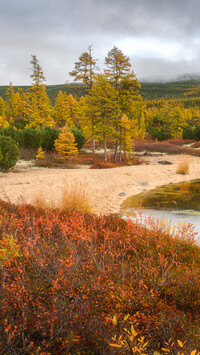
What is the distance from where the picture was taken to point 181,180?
16.1 metres

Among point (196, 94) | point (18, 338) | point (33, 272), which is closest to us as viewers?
point (18, 338)

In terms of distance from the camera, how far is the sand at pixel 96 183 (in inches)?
366

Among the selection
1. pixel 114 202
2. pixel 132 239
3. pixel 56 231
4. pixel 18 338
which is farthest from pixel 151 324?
pixel 114 202

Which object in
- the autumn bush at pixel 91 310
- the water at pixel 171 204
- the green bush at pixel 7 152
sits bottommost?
the water at pixel 171 204

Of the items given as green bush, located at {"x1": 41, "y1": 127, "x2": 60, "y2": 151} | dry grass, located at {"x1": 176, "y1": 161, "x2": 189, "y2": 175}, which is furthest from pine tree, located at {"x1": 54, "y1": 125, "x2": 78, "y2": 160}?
dry grass, located at {"x1": 176, "y1": 161, "x2": 189, "y2": 175}

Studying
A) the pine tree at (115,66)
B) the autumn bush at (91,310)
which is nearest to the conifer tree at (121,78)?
the pine tree at (115,66)

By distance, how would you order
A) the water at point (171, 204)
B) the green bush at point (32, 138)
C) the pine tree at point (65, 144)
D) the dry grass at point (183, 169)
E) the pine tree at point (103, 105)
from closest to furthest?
the water at point (171, 204), the dry grass at point (183, 169), the pine tree at point (65, 144), the pine tree at point (103, 105), the green bush at point (32, 138)

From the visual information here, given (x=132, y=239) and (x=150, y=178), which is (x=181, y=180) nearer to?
(x=150, y=178)

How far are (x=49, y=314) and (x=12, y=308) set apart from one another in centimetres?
47

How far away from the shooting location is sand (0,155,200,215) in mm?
9289

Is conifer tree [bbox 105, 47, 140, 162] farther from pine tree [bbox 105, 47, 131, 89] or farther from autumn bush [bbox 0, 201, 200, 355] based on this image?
autumn bush [bbox 0, 201, 200, 355]

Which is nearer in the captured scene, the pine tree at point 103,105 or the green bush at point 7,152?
the green bush at point 7,152

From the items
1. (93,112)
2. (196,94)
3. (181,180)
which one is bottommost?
(181,180)

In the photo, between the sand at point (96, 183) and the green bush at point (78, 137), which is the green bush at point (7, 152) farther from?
the green bush at point (78, 137)
